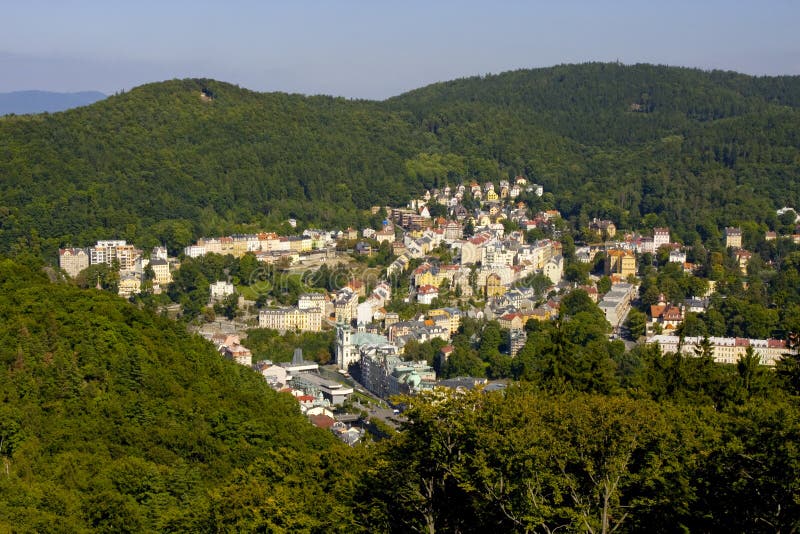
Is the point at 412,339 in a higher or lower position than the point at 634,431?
lower

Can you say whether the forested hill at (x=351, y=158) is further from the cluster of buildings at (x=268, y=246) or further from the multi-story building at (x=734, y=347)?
the multi-story building at (x=734, y=347)

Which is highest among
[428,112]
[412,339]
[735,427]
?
[428,112]

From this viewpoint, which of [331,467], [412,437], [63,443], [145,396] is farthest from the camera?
[145,396]

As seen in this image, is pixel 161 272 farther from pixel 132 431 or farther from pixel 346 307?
pixel 132 431

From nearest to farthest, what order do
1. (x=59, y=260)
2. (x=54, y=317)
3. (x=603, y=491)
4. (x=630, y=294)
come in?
1. (x=603, y=491)
2. (x=54, y=317)
3. (x=630, y=294)
4. (x=59, y=260)

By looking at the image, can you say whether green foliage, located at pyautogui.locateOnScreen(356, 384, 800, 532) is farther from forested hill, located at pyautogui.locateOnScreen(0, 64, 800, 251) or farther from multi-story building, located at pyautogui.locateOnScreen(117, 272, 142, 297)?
forested hill, located at pyautogui.locateOnScreen(0, 64, 800, 251)

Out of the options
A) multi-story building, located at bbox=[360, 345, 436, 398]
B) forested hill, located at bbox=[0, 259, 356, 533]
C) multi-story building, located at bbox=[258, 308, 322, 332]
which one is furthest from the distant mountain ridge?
forested hill, located at bbox=[0, 259, 356, 533]

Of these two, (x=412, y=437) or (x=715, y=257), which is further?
(x=715, y=257)

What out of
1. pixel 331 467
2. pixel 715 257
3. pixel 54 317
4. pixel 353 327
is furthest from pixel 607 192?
pixel 331 467

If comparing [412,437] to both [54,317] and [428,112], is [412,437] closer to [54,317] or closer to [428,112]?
[54,317]
